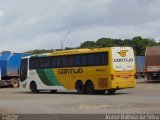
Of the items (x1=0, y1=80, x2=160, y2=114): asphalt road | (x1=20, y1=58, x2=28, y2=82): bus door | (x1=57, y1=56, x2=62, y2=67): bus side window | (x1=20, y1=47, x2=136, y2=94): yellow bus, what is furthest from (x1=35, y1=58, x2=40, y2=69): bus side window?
(x1=0, y1=80, x2=160, y2=114): asphalt road

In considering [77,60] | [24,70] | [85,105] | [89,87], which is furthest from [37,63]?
[85,105]

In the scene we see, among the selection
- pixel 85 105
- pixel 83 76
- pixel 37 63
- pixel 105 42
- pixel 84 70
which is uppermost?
pixel 105 42

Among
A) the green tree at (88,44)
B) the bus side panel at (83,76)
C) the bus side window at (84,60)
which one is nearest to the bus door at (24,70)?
the bus side panel at (83,76)

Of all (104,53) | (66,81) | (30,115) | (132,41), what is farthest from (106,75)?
(132,41)

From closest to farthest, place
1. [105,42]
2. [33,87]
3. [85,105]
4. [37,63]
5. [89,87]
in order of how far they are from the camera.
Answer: [85,105]
[89,87]
[37,63]
[33,87]
[105,42]

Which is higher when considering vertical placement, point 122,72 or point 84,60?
point 84,60

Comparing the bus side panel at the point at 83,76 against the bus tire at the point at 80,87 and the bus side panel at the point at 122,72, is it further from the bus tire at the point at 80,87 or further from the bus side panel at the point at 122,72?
the bus side panel at the point at 122,72

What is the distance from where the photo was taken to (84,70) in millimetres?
32469

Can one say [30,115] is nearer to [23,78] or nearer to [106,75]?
[106,75]

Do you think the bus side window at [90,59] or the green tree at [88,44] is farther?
the green tree at [88,44]

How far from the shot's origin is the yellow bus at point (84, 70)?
101 feet

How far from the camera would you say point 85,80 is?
3253 cm

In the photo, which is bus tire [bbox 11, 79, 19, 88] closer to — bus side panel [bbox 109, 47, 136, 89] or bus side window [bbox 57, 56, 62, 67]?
bus side window [bbox 57, 56, 62, 67]

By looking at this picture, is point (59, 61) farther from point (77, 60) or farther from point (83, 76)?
point (83, 76)
